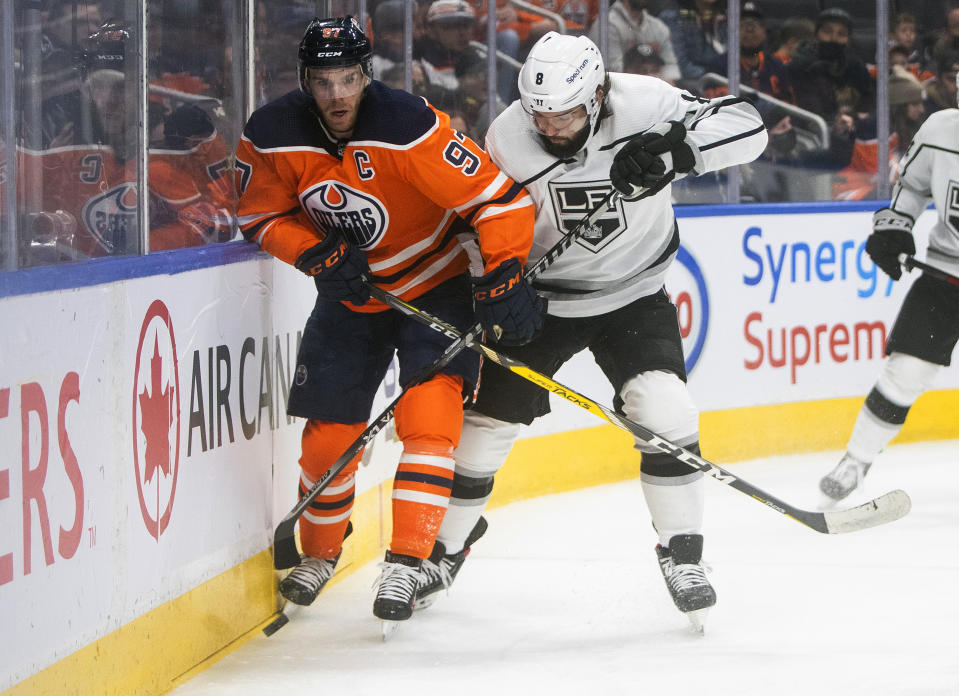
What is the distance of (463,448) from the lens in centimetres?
298

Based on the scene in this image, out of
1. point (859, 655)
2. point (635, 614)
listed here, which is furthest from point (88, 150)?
point (859, 655)

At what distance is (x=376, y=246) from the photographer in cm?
282

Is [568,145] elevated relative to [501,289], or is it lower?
elevated

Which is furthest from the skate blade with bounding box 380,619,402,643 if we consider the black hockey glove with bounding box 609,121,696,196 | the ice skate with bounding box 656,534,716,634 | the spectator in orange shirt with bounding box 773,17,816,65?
the spectator in orange shirt with bounding box 773,17,816,65

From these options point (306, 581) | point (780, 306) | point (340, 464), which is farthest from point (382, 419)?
point (780, 306)

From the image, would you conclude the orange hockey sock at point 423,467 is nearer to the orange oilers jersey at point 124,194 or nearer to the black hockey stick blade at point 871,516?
the orange oilers jersey at point 124,194

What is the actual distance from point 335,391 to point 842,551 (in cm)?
146

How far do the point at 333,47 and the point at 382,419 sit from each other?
2.42 ft

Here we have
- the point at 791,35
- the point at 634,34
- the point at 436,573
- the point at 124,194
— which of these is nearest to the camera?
the point at 124,194

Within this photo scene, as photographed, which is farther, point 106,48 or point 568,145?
point 568,145

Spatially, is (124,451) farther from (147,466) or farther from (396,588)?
(396,588)

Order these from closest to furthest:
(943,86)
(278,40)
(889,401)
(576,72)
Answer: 1. (576,72)
2. (278,40)
3. (889,401)
4. (943,86)

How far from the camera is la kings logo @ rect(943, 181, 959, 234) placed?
12.5 ft

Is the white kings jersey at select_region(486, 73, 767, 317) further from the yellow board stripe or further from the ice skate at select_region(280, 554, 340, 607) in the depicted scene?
the yellow board stripe
